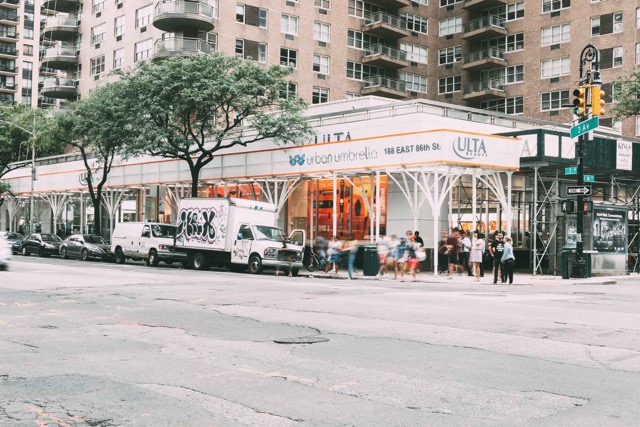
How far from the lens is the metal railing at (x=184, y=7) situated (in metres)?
50.1

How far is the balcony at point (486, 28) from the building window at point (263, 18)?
1839cm

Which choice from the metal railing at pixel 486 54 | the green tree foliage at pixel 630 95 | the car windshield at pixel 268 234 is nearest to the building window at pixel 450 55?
the metal railing at pixel 486 54

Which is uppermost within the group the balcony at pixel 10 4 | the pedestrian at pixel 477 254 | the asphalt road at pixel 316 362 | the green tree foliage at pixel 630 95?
the balcony at pixel 10 4

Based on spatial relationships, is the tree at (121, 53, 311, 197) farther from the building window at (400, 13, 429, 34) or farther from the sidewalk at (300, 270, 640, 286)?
the building window at (400, 13, 429, 34)

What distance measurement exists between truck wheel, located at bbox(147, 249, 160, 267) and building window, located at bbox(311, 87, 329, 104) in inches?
1026

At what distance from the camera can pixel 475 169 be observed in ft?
94.1

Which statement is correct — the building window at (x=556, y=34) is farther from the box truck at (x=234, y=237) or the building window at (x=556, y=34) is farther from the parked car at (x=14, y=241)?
the parked car at (x=14, y=241)

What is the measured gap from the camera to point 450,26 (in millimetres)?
64750

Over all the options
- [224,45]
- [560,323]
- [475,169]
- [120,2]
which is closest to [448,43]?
[224,45]

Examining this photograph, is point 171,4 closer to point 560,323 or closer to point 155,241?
point 155,241

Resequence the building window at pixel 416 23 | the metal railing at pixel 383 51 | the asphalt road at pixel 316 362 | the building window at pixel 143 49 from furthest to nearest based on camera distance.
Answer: the building window at pixel 416 23 < the metal railing at pixel 383 51 < the building window at pixel 143 49 < the asphalt road at pixel 316 362

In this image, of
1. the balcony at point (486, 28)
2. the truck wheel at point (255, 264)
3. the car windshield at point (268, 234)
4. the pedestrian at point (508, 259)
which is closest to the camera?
the pedestrian at point (508, 259)

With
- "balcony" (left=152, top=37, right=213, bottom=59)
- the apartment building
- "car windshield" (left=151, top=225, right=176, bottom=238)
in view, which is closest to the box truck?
"car windshield" (left=151, top=225, right=176, bottom=238)

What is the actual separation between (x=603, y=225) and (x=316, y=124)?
15.2 m
